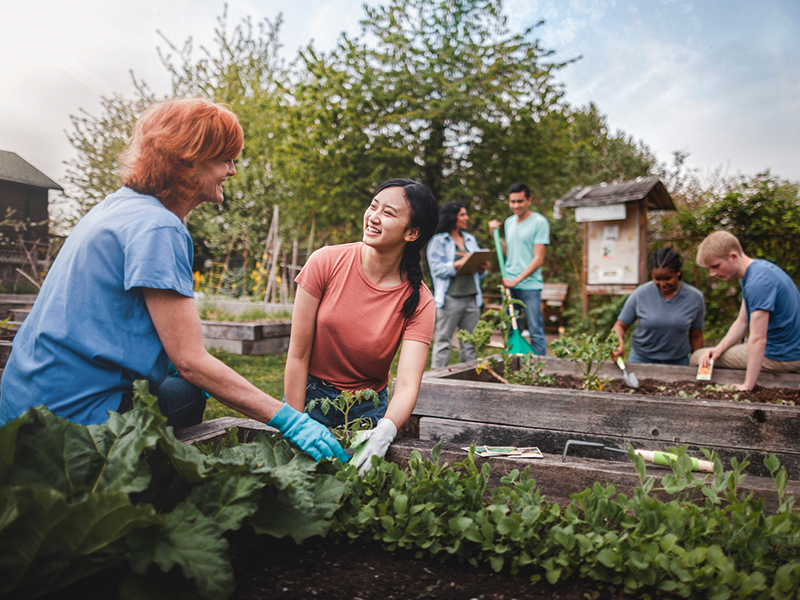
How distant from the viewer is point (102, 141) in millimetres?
12578

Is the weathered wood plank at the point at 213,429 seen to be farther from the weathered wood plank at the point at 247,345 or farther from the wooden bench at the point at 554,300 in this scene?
the wooden bench at the point at 554,300

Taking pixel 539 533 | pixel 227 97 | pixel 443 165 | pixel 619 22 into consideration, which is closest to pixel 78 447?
pixel 539 533

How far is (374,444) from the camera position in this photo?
1.49 m

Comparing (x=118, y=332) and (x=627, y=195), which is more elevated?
(x=627, y=195)

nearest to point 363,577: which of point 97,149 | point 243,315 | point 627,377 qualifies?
point 627,377

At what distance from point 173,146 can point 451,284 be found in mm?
3678

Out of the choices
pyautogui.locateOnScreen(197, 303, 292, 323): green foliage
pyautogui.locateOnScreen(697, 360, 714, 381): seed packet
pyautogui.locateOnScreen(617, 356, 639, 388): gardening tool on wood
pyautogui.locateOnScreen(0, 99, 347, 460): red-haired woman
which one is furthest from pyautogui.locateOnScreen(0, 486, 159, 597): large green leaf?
pyautogui.locateOnScreen(197, 303, 292, 323): green foliage

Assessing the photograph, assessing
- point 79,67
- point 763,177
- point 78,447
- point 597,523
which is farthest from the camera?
point 763,177

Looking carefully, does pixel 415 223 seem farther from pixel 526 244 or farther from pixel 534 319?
pixel 526 244

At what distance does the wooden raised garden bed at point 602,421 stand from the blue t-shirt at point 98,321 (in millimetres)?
1594

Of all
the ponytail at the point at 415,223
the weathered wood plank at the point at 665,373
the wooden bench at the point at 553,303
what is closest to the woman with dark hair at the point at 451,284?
the weathered wood plank at the point at 665,373

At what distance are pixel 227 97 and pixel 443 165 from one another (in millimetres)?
7510

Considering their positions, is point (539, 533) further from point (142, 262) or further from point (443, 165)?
point (443, 165)

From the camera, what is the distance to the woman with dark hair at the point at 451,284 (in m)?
4.85
